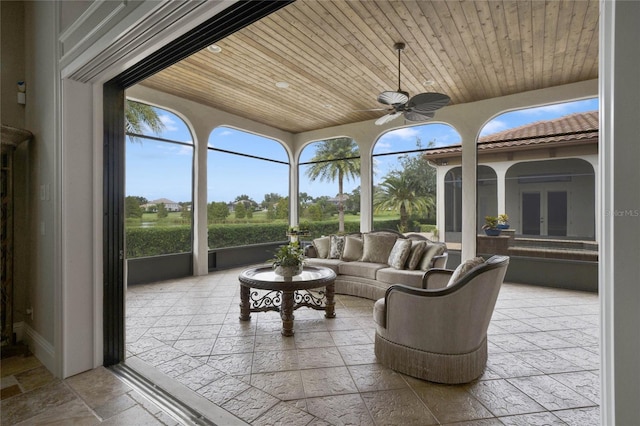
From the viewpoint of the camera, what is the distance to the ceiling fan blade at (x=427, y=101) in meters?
3.81

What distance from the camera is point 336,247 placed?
555 cm

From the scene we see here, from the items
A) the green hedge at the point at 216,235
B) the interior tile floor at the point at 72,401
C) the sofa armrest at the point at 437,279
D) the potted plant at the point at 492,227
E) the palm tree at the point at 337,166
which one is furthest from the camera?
the palm tree at the point at 337,166

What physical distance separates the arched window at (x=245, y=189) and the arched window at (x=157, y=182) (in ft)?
1.91

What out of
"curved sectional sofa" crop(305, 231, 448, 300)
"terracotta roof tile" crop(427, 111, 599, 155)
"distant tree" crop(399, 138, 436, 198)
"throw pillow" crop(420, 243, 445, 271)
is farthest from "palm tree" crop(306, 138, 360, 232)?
"throw pillow" crop(420, 243, 445, 271)

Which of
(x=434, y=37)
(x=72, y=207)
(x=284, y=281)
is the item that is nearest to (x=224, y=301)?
(x=284, y=281)

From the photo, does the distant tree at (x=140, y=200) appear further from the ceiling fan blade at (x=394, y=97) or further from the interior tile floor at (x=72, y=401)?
the ceiling fan blade at (x=394, y=97)

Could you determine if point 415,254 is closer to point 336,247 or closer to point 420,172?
point 336,247

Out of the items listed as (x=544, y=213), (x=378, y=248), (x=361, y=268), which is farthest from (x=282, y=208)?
(x=544, y=213)

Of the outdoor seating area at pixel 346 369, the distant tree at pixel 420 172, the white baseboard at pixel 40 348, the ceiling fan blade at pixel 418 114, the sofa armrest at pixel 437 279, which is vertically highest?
the ceiling fan blade at pixel 418 114

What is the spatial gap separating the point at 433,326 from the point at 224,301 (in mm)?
3174

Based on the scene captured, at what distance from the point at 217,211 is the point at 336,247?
131 inches

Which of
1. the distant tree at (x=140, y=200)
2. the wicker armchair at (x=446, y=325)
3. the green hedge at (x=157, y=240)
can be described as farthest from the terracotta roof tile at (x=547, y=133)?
the distant tree at (x=140, y=200)

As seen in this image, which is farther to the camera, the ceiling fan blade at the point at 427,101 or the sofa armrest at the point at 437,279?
the ceiling fan blade at the point at 427,101

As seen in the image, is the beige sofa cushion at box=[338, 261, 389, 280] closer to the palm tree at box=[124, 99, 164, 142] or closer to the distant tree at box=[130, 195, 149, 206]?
the distant tree at box=[130, 195, 149, 206]
